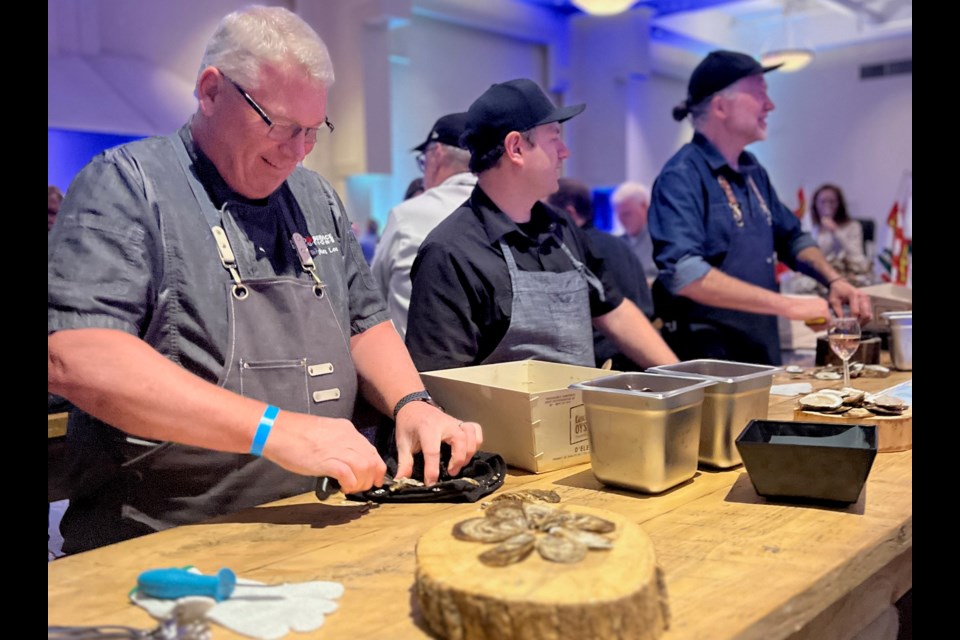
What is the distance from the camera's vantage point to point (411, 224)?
3213 mm

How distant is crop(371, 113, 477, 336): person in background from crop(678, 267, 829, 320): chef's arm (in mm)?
939

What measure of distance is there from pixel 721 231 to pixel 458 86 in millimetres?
6871

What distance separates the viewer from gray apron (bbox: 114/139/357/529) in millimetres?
1521

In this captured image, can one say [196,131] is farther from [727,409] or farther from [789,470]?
[789,470]

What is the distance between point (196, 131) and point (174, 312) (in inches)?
14.8

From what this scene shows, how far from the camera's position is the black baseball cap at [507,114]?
7.45 feet

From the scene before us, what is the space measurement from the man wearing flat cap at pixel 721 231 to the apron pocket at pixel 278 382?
168 centimetres

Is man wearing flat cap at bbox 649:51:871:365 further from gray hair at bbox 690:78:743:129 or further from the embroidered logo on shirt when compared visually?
the embroidered logo on shirt

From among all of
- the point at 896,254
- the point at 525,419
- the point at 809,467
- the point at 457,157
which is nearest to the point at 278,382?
the point at 525,419

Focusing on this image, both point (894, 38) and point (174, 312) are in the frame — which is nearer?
point (174, 312)

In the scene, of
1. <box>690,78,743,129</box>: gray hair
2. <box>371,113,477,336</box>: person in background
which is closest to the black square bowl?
<box>371,113,477,336</box>: person in background

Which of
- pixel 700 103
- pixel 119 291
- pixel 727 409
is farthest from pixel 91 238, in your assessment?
pixel 700 103

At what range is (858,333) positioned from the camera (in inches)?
85.0
